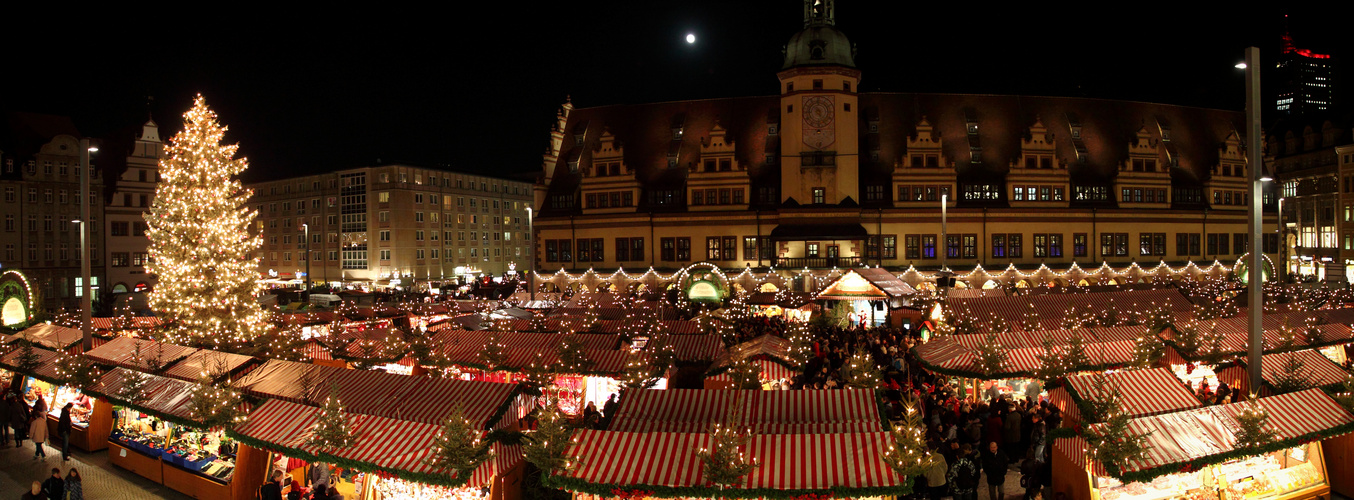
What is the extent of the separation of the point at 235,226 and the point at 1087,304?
25.5 meters

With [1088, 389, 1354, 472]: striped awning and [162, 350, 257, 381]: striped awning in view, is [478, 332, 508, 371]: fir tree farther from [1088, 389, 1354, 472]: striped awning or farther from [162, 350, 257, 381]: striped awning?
[1088, 389, 1354, 472]: striped awning

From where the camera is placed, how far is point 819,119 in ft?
158

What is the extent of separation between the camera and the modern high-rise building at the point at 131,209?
181ft

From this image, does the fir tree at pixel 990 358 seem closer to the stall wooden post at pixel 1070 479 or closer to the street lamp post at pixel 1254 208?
the street lamp post at pixel 1254 208

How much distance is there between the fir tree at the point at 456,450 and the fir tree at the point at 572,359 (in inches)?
243

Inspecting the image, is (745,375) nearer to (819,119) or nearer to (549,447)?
(549,447)

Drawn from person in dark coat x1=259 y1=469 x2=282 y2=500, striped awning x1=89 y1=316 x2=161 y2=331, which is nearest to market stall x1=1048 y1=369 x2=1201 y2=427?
person in dark coat x1=259 y1=469 x2=282 y2=500

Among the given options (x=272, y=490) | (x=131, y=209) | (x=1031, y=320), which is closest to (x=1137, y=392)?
(x=1031, y=320)

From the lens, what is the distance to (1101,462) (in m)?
9.89

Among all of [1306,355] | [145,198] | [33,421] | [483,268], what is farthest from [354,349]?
[483,268]

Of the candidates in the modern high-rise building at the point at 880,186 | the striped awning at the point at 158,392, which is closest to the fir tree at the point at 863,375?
the striped awning at the point at 158,392

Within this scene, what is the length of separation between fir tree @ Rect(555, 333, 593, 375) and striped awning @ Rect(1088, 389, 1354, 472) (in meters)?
9.80

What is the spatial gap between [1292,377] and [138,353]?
2161 centimetres

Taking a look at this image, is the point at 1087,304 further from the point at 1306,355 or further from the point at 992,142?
the point at 992,142
